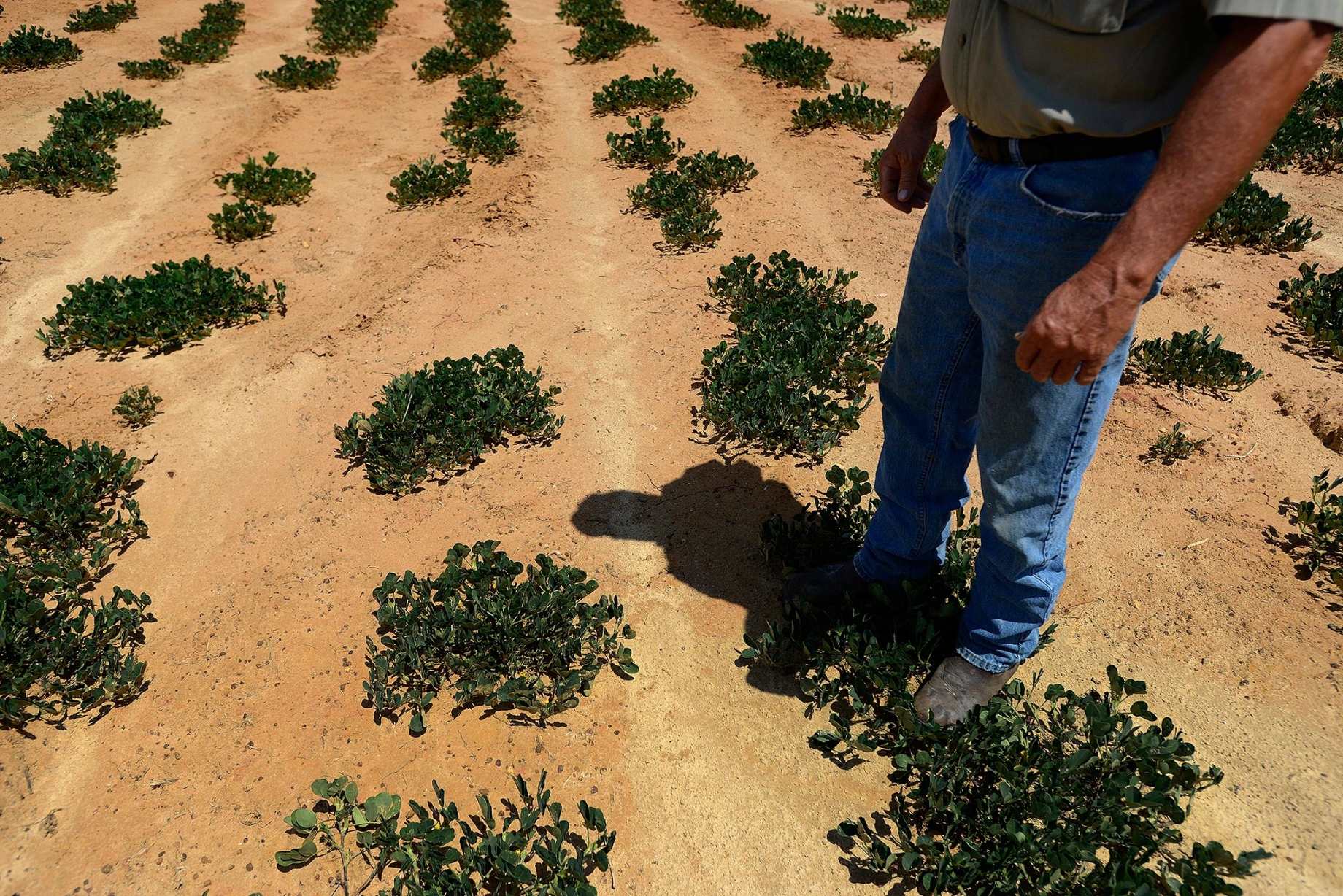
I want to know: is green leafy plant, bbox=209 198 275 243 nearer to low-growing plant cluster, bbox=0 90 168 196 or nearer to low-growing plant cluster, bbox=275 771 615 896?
low-growing plant cluster, bbox=0 90 168 196

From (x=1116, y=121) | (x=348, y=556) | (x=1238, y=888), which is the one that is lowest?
(x=348, y=556)

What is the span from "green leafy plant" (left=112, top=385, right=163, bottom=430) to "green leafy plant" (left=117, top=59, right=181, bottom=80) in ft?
21.6

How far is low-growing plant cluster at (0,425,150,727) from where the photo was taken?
11.0ft

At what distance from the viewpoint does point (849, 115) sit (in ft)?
28.0

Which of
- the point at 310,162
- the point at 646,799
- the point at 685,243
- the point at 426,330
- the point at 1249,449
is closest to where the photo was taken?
the point at 646,799

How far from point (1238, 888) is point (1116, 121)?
2.28 metres

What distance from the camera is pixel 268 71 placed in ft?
32.0

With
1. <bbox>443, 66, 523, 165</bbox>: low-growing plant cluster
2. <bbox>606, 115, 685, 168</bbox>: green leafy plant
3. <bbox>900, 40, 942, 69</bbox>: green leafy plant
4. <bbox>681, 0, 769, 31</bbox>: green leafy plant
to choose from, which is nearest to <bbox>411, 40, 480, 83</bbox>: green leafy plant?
<bbox>443, 66, 523, 165</bbox>: low-growing plant cluster

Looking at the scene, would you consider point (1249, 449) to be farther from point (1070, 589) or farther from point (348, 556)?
point (348, 556)

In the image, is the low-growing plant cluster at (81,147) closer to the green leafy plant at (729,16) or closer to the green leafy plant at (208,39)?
the green leafy plant at (208,39)

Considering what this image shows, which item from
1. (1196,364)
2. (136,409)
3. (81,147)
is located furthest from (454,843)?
(81,147)

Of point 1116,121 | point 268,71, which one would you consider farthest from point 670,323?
point 268,71

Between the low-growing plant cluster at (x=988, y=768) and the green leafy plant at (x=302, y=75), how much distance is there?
9055 mm

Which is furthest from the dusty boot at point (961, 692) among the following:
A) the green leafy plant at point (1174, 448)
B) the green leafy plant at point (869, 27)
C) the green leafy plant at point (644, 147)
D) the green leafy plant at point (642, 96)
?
the green leafy plant at point (869, 27)
